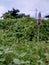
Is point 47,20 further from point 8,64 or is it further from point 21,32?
point 8,64

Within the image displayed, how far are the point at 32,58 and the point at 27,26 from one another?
6.42 meters

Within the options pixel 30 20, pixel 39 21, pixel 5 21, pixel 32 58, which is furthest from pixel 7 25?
pixel 32 58

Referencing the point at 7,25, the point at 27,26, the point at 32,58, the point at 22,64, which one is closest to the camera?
the point at 22,64

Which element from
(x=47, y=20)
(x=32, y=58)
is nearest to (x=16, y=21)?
(x=47, y=20)

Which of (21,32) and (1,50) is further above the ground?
(1,50)

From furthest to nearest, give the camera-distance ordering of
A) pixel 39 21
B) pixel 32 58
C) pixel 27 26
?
pixel 27 26 → pixel 39 21 → pixel 32 58

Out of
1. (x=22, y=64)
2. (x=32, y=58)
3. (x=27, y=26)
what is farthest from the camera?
(x=27, y=26)

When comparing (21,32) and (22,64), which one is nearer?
(22,64)

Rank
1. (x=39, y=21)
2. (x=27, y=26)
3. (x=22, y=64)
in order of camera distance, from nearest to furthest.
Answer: (x=22, y=64) → (x=39, y=21) → (x=27, y=26)

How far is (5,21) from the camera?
389 inches

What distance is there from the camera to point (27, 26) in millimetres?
8953

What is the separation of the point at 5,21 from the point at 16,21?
61 cm

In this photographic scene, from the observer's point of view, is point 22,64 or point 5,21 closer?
point 22,64

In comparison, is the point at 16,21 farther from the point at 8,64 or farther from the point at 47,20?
the point at 8,64
